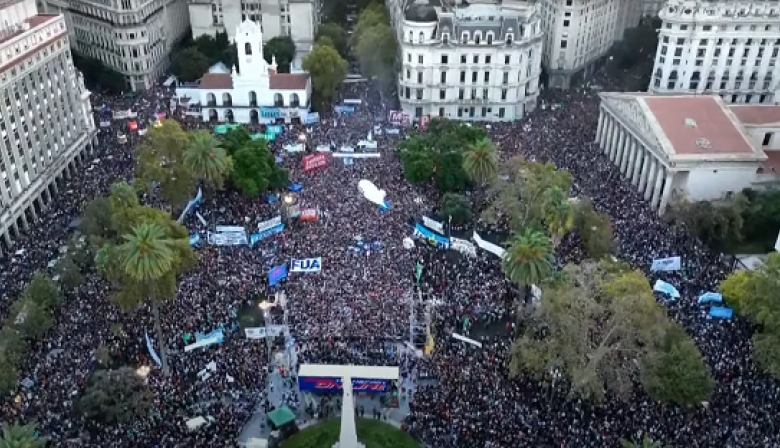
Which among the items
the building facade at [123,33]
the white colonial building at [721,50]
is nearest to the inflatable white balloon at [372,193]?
the white colonial building at [721,50]

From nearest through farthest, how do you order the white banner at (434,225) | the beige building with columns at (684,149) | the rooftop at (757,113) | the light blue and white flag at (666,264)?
the light blue and white flag at (666,264) < the white banner at (434,225) < the beige building with columns at (684,149) < the rooftop at (757,113)

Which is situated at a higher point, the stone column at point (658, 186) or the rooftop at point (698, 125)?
the rooftop at point (698, 125)

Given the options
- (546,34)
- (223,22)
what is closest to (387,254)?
(546,34)

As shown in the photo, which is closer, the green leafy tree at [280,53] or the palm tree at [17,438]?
the palm tree at [17,438]

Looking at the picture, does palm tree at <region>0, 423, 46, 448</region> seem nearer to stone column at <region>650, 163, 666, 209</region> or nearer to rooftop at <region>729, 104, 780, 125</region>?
stone column at <region>650, 163, 666, 209</region>

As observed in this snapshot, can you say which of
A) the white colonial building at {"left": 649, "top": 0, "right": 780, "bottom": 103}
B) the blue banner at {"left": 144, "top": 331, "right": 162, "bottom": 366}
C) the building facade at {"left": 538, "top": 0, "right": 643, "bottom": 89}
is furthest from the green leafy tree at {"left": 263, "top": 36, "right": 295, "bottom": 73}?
the blue banner at {"left": 144, "top": 331, "right": 162, "bottom": 366}

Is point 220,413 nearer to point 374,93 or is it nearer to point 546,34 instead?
point 374,93

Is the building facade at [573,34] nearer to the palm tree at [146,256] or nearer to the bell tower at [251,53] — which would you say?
the bell tower at [251,53]
